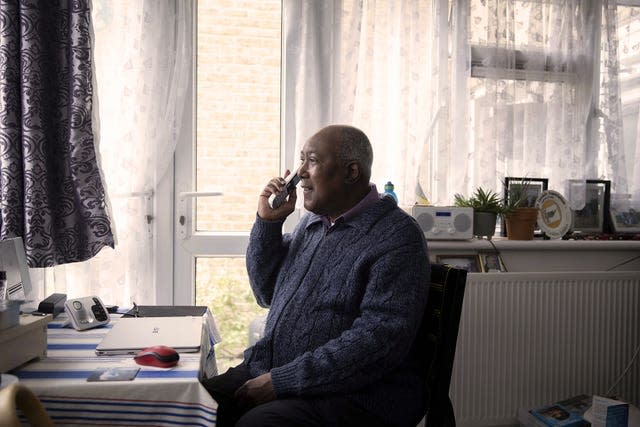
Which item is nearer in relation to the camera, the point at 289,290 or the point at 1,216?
the point at 289,290

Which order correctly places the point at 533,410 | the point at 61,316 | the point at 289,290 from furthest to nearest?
the point at 533,410
the point at 61,316
the point at 289,290

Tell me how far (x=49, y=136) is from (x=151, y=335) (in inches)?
45.6

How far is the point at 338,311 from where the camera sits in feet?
4.88

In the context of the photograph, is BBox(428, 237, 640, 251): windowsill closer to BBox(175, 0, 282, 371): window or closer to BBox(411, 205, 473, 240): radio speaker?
BBox(411, 205, 473, 240): radio speaker

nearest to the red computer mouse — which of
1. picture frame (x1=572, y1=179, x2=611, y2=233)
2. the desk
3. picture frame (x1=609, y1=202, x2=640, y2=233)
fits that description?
the desk

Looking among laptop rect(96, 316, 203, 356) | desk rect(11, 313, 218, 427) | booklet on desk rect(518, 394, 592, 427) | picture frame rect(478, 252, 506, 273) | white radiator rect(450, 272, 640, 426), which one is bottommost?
booklet on desk rect(518, 394, 592, 427)

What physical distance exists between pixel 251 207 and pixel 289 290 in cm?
112

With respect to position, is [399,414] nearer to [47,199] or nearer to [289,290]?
[289,290]

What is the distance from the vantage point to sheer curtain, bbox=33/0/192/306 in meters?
2.38

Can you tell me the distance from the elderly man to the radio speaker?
2.52 ft

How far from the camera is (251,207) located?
266cm

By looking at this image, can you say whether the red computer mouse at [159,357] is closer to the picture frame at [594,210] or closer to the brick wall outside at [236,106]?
the brick wall outside at [236,106]

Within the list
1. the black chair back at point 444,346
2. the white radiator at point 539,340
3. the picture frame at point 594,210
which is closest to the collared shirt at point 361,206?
the black chair back at point 444,346

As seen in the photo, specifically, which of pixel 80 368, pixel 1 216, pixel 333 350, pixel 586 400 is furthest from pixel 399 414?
pixel 1 216
